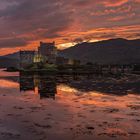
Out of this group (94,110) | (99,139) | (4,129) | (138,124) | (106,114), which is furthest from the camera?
(94,110)

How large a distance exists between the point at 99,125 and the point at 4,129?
695 cm

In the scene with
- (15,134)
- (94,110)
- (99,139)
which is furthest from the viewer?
Result: (94,110)

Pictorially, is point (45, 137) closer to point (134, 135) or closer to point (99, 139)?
point (99, 139)

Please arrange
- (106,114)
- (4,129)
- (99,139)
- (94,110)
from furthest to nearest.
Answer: (94,110) → (106,114) → (4,129) → (99,139)

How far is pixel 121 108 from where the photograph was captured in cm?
3278

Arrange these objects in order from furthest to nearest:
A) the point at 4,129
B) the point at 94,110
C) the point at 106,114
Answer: the point at 94,110 → the point at 106,114 → the point at 4,129

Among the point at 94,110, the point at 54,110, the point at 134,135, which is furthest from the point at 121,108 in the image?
the point at 134,135

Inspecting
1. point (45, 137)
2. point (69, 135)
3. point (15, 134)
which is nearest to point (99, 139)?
point (69, 135)

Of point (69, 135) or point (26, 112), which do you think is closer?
point (69, 135)

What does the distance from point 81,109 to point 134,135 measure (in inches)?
487

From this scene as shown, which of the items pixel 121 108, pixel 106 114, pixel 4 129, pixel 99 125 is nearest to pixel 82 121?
pixel 99 125

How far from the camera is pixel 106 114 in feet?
94.1

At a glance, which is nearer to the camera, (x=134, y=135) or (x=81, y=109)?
(x=134, y=135)

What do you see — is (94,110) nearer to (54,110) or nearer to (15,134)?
(54,110)
